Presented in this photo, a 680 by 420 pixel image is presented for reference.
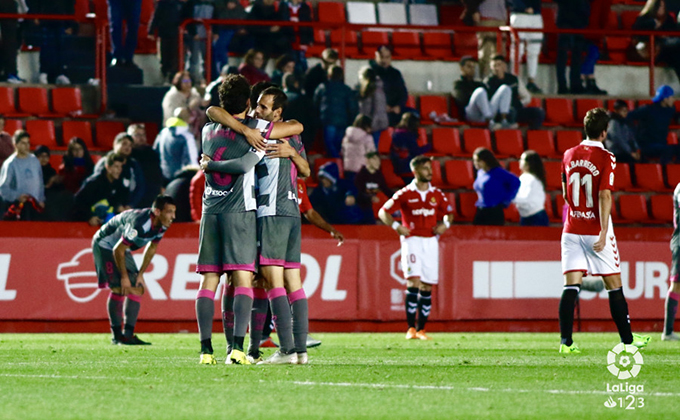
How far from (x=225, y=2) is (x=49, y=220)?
17.0 ft

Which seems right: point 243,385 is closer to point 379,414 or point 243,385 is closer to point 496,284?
point 379,414

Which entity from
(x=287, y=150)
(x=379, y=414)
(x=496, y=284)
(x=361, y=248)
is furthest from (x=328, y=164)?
(x=379, y=414)

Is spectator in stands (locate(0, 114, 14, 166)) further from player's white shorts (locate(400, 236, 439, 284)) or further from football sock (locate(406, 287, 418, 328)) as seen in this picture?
football sock (locate(406, 287, 418, 328))

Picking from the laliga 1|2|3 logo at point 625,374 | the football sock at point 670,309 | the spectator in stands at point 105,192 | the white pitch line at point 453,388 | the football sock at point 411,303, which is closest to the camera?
the laliga 1|2|3 logo at point 625,374

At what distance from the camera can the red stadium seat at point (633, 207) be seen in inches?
784

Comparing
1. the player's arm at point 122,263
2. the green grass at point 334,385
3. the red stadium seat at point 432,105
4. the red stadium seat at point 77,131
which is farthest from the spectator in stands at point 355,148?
the green grass at point 334,385

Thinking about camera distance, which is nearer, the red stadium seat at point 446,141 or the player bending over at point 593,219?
the player bending over at point 593,219

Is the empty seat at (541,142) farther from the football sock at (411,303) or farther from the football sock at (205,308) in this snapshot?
the football sock at (205,308)

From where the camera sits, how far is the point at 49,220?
16.4m

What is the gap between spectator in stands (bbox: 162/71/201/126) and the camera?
17922 millimetres

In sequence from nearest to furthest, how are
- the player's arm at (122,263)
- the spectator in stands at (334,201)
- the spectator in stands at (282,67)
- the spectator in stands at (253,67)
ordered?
1. the player's arm at (122,263)
2. the spectator in stands at (334,201)
3. the spectator in stands at (253,67)
4. the spectator in stands at (282,67)

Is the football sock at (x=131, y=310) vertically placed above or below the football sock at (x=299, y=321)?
below

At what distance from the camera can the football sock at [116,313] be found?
13.1m

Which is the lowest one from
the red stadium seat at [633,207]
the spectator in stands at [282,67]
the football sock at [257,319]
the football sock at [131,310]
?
the football sock at [131,310]
